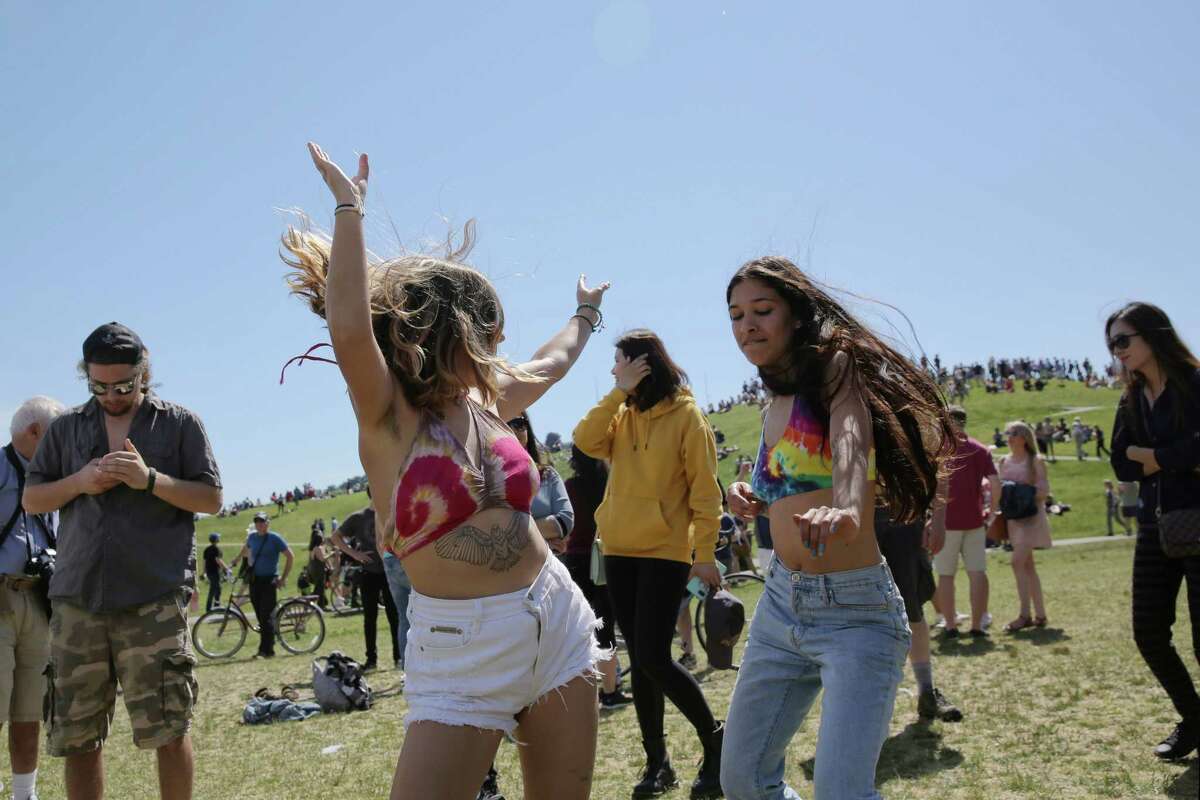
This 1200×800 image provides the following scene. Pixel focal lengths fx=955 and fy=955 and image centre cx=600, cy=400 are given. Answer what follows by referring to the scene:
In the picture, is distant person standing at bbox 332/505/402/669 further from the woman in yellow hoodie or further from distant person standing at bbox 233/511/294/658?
the woman in yellow hoodie

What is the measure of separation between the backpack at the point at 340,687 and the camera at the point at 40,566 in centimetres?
413

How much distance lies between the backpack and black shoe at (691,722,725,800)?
4.56 meters

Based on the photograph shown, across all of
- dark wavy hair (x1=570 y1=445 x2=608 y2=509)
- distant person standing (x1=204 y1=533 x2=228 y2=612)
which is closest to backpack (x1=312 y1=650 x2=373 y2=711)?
dark wavy hair (x1=570 y1=445 x2=608 y2=509)

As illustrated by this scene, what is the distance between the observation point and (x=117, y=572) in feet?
13.0

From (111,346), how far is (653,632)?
9.39 feet

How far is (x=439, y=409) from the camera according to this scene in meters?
2.50

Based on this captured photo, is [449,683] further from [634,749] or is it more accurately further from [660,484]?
[634,749]

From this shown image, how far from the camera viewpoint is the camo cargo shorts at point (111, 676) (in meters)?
3.90

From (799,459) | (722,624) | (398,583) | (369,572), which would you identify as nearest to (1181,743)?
(722,624)

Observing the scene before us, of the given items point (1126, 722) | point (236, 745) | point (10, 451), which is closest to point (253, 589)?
point (236, 745)

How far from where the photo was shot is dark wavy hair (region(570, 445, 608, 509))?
746 cm

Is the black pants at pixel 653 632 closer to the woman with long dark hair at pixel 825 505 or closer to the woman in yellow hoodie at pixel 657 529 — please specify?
the woman in yellow hoodie at pixel 657 529

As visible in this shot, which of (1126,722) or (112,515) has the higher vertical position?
(112,515)

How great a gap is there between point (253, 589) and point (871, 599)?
13726mm
